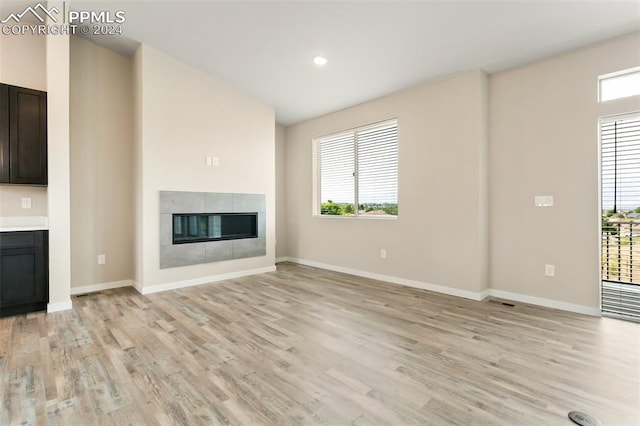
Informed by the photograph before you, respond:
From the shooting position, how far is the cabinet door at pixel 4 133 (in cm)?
327

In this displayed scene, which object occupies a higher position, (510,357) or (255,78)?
(255,78)

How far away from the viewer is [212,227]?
4.73 metres

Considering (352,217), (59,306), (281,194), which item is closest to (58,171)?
(59,306)

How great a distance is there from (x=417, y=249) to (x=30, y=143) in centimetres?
480

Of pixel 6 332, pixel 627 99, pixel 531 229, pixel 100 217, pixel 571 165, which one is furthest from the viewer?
pixel 100 217

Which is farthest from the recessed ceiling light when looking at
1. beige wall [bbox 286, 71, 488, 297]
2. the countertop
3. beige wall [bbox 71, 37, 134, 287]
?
the countertop

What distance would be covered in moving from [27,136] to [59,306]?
74.5 inches

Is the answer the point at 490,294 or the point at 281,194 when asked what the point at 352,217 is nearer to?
the point at 281,194

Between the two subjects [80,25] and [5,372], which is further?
[80,25]

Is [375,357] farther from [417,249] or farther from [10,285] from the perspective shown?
[10,285]

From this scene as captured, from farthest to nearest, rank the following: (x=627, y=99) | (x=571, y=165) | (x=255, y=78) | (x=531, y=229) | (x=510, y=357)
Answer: (x=255, y=78) < (x=531, y=229) < (x=571, y=165) < (x=627, y=99) < (x=510, y=357)

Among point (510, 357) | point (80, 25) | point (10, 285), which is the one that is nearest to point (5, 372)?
point (10, 285)

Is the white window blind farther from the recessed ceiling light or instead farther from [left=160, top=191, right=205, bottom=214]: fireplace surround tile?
[left=160, top=191, right=205, bottom=214]: fireplace surround tile

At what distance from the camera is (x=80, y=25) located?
3752mm
